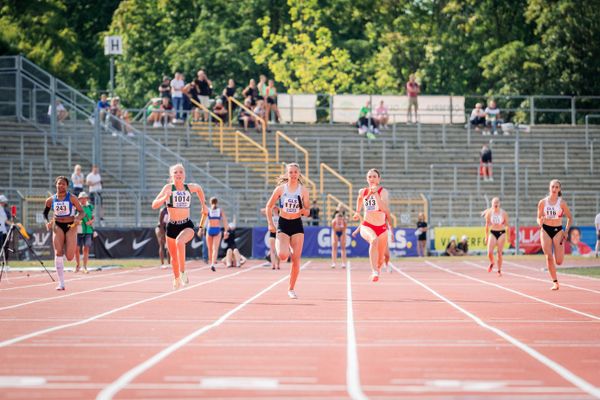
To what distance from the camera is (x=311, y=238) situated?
137 ft

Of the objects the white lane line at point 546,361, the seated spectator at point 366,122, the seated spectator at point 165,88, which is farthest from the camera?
the seated spectator at point 366,122

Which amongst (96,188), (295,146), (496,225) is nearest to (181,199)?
(496,225)

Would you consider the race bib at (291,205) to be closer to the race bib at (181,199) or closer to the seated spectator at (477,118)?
the race bib at (181,199)

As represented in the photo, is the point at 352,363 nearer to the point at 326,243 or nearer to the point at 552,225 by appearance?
the point at 552,225

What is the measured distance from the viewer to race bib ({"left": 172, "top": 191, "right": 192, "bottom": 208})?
66.1 feet

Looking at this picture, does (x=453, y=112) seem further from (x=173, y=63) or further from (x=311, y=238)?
(x=173, y=63)

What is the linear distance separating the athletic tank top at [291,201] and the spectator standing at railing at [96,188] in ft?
72.1

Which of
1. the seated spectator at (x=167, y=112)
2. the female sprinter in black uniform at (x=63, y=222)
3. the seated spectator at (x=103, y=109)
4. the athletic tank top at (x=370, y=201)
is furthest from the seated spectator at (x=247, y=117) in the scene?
the female sprinter in black uniform at (x=63, y=222)

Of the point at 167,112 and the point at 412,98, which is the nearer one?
the point at 167,112

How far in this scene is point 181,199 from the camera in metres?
20.2

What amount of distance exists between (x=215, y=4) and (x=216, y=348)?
211ft

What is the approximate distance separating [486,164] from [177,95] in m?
13.1

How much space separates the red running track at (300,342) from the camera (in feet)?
30.0

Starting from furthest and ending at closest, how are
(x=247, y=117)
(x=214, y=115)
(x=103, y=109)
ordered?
1. (x=247, y=117)
2. (x=214, y=115)
3. (x=103, y=109)
